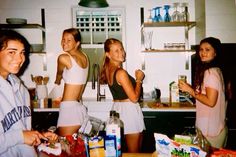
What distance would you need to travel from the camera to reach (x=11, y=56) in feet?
4.54

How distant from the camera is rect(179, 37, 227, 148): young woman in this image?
2104 millimetres

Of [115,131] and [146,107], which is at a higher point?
[115,131]

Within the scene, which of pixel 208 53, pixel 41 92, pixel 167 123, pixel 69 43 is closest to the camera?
pixel 208 53

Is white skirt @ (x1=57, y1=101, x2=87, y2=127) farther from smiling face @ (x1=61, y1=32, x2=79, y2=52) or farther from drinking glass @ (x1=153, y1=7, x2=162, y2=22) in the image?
drinking glass @ (x1=153, y1=7, x2=162, y2=22)

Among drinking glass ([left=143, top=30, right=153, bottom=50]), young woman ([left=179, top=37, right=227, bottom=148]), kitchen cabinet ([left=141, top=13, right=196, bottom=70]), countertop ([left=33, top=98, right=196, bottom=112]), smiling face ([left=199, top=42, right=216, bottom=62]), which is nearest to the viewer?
young woman ([left=179, top=37, right=227, bottom=148])

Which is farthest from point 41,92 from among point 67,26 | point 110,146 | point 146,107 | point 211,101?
point 110,146

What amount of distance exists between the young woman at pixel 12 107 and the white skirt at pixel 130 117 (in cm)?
122

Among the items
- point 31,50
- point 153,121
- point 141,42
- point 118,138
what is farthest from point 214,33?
point 31,50

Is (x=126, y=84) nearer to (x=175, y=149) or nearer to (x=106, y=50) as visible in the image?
(x=106, y=50)

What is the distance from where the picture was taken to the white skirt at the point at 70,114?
2570 millimetres

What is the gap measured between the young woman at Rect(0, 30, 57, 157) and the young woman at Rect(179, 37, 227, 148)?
1.32 meters

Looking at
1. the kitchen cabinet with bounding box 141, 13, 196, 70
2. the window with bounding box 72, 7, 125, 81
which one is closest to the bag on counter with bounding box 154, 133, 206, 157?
the kitchen cabinet with bounding box 141, 13, 196, 70

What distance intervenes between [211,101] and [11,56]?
157 cm

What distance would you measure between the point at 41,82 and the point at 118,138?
2797 mm
